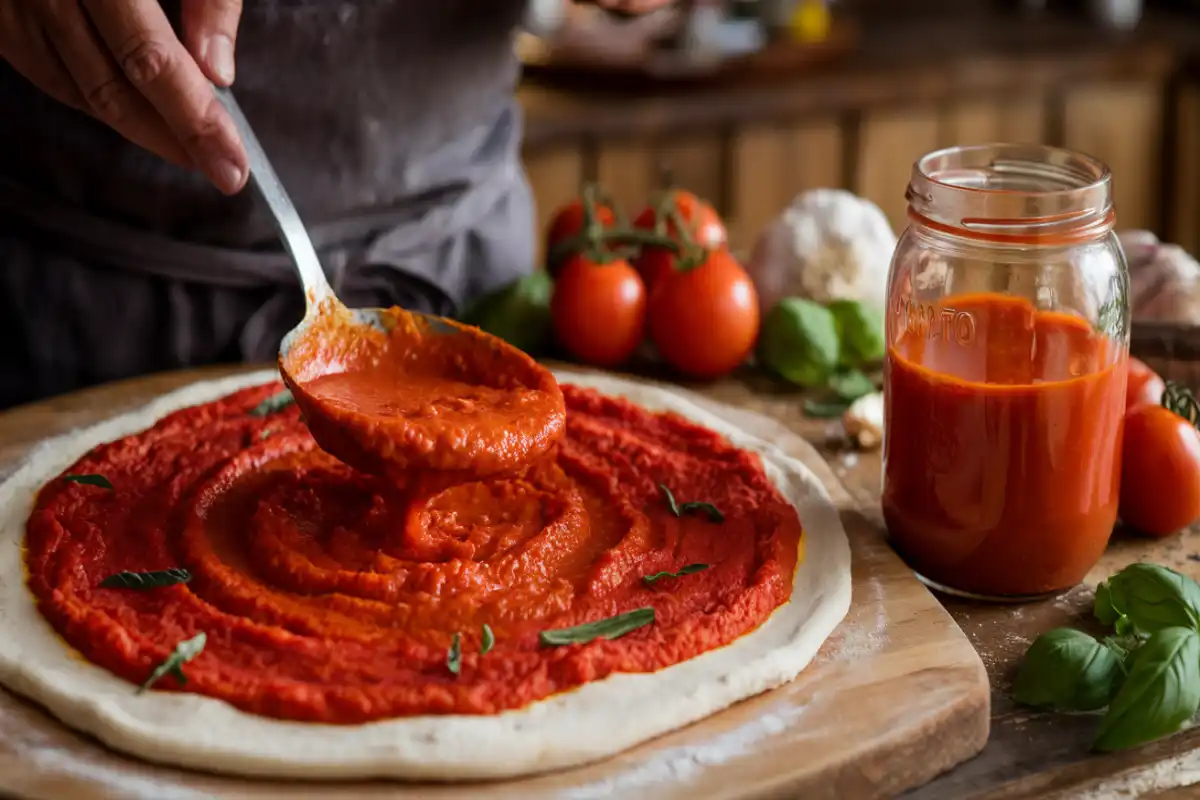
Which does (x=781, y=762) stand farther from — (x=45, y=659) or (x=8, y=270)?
(x=8, y=270)

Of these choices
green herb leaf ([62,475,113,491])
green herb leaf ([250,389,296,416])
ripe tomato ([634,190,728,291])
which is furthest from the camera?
ripe tomato ([634,190,728,291])

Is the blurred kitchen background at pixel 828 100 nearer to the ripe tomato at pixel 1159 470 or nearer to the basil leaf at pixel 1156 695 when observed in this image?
the ripe tomato at pixel 1159 470

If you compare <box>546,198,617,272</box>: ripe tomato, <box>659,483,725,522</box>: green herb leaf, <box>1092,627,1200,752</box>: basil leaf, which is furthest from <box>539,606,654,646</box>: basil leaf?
<box>546,198,617,272</box>: ripe tomato

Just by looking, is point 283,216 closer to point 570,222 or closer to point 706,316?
point 706,316

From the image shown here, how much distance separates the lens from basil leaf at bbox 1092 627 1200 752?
152cm

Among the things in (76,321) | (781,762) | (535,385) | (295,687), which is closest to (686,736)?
(781,762)

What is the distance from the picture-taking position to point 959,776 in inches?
61.5

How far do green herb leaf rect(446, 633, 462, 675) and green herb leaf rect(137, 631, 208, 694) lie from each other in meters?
0.30

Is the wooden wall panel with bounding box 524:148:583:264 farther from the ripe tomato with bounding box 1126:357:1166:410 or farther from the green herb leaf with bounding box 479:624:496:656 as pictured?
the green herb leaf with bounding box 479:624:496:656

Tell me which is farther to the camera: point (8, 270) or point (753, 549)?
point (8, 270)

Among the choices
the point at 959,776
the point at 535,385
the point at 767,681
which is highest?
the point at 535,385

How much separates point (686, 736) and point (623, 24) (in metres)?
3.83

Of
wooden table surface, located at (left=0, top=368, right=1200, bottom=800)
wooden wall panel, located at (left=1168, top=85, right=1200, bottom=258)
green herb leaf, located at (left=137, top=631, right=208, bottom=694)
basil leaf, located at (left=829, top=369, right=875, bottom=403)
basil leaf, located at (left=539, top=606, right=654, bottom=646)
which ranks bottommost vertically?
wooden wall panel, located at (left=1168, top=85, right=1200, bottom=258)

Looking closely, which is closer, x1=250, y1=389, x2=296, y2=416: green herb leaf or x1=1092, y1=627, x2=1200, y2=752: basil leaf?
x1=1092, y1=627, x2=1200, y2=752: basil leaf
